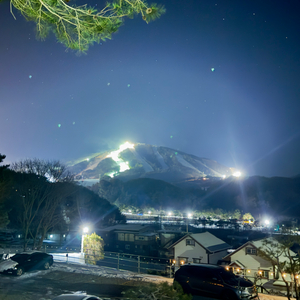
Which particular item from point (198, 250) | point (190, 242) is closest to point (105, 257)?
point (190, 242)

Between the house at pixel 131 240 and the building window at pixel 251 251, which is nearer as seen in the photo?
the building window at pixel 251 251

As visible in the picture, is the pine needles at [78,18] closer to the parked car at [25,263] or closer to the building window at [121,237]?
the parked car at [25,263]

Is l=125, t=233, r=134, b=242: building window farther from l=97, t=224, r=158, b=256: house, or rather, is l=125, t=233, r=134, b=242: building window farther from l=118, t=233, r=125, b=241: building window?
l=118, t=233, r=125, b=241: building window

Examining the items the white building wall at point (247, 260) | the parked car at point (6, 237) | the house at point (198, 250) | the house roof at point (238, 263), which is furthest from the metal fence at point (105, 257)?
the parked car at point (6, 237)

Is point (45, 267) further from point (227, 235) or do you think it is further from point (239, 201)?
point (239, 201)

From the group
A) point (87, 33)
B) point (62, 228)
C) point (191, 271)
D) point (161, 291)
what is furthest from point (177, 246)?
point (87, 33)

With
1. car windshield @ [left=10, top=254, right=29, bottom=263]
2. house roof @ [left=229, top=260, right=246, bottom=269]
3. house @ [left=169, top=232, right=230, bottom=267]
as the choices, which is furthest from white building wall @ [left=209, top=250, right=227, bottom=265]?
Result: car windshield @ [left=10, top=254, right=29, bottom=263]

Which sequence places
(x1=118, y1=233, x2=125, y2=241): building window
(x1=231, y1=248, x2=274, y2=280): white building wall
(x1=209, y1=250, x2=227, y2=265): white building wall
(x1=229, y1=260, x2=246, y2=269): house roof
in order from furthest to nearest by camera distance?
1. (x1=118, y1=233, x2=125, y2=241): building window
2. (x1=209, y1=250, x2=227, y2=265): white building wall
3. (x1=229, y1=260, x2=246, y2=269): house roof
4. (x1=231, y1=248, x2=274, y2=280): white building wall
